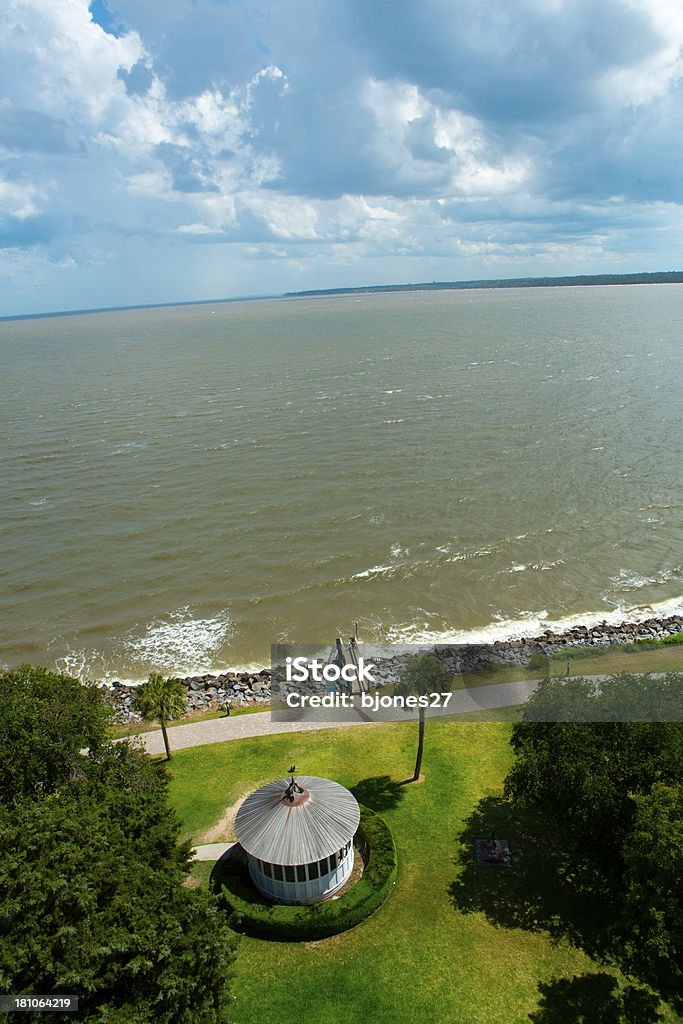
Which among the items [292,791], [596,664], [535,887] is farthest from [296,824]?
[596,664]

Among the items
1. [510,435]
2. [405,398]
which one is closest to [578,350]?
[405,398]

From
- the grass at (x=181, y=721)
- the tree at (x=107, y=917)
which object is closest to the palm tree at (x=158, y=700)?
the grass at (x=181, y=721)

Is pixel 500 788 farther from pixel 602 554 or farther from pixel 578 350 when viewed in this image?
pixel 578 350

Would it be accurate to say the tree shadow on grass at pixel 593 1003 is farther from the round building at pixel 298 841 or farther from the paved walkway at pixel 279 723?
the paved walkway at pixel 279 723

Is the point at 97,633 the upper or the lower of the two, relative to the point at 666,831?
lower

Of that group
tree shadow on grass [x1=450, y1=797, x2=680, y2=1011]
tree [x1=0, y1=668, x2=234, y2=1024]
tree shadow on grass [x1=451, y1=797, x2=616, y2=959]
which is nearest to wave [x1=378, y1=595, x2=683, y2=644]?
tree shadow on grass [x1=450, y1=797, x2=680, y2=1011]

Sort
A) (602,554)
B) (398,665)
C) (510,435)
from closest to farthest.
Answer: (398,665), (602,554), (510,435)
